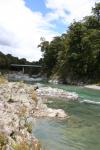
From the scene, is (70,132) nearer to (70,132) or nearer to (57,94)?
(70,132)

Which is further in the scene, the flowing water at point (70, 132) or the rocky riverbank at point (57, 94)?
the rocky riverbank at point (57, 94)

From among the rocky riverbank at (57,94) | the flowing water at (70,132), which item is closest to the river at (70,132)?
the flowing water at (70,132)

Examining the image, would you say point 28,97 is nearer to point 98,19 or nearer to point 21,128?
point 21,128

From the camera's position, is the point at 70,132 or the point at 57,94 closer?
the point at 70,132

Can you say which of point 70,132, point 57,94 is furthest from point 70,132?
point 57,94

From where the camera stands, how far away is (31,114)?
2658cm

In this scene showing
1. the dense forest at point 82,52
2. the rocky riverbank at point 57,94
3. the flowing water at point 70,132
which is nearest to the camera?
the flowing water at point 70,132

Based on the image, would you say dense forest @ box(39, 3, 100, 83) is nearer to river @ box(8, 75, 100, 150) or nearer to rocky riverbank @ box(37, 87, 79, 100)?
rocky riverbank @ box(37, 87, 79, 100)

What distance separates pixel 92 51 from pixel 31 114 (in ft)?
220

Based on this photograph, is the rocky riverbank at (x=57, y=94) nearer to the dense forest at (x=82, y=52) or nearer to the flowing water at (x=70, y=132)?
the flowing water at (x=70, y=132)

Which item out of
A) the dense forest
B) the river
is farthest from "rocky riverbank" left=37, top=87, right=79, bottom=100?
the dense forest

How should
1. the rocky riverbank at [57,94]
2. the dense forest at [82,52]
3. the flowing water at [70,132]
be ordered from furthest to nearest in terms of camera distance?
the dense forest at [82,52] → the rocky riverbank at [57,94] → the flowing water at [70,132]

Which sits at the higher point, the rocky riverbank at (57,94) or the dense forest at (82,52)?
the dense forest at (82,52)

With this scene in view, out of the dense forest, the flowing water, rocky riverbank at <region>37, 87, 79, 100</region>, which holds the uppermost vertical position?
the dense forest
